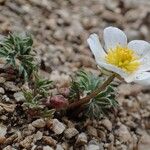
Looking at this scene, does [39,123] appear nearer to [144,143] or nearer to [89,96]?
[89,96]

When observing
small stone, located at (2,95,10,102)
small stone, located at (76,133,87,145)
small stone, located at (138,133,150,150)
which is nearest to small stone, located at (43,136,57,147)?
small stone, located at (76,133,87,145)

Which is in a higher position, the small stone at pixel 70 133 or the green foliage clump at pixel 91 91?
the green foliage clump at pixel 91 91

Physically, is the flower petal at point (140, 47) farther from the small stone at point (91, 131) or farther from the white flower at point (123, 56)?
the small stone at point (91, 131)

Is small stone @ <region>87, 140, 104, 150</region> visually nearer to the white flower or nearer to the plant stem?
the plant stem

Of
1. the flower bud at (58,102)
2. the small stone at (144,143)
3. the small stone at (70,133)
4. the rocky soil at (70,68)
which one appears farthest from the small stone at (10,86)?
the small stone at (144,143)

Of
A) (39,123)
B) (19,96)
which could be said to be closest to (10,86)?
(19,96)

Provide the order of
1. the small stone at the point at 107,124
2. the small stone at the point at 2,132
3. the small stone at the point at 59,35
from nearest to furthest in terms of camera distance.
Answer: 1. the small stone at the point at 2,132
2. the small stone at the point at 107,124
3. the small stone at the point at 59,35
